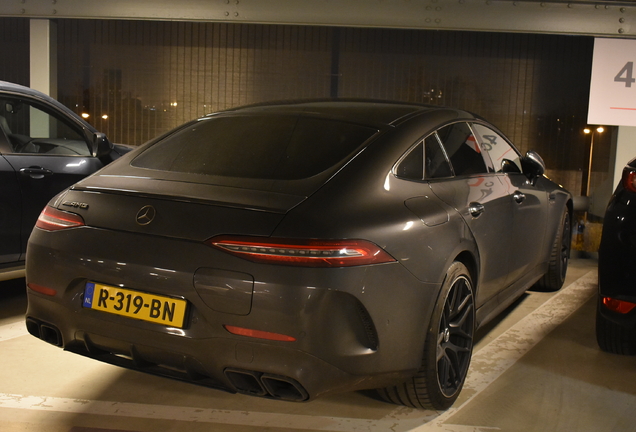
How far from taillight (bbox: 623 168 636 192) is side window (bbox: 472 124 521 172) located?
26.4 inches

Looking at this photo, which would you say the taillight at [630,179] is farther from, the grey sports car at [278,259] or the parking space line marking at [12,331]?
the parking space line marking at [12,331]

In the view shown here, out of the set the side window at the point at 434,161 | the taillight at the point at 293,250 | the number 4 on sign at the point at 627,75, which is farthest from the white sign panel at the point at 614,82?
the taillight at the point at 293,250

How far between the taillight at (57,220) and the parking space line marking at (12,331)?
140cm

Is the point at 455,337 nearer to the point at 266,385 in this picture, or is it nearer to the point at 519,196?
the point at 266,385

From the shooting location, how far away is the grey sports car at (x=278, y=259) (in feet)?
7.30

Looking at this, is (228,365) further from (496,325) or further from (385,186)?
(496,325)

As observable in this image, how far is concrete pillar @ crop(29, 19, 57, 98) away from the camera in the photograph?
7.79 metres

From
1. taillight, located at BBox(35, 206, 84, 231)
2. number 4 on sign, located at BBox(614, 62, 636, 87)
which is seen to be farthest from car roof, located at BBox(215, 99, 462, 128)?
number 4 on sign, located at BBox(614, 62, 636, 87)

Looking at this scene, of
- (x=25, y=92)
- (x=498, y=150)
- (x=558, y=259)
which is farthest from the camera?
(x=558, y=259)

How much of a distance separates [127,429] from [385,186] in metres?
1.42

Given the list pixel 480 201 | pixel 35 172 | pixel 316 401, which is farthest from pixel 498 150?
pixel 35 172

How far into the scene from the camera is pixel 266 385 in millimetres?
2275

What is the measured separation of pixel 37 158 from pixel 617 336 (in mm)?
3782

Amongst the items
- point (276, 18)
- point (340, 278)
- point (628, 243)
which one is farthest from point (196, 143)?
point (276, 18)
